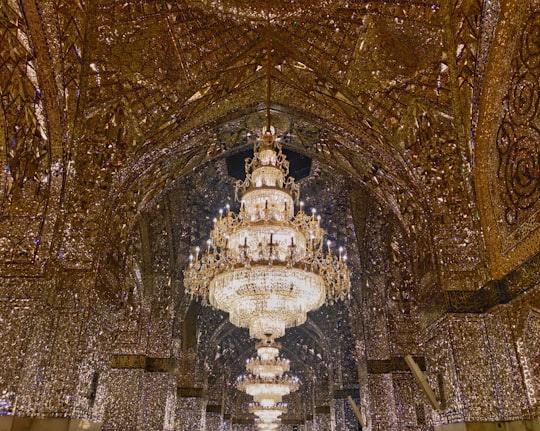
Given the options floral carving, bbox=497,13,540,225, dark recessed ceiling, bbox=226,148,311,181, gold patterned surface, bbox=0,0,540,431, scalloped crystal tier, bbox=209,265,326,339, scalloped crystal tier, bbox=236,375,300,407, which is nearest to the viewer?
floral carving, bbox=497,13,540,225

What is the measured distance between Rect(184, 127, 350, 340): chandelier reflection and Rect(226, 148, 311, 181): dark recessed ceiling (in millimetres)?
3081

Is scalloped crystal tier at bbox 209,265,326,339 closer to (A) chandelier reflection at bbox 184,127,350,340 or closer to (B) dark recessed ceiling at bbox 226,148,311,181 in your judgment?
(A) chandelier reflection at bbox 184,127,350,340

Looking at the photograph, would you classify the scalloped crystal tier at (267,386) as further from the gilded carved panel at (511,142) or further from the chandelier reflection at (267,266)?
the gilded carved panel at (511,142)

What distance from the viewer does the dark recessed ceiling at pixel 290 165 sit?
28.2 ft

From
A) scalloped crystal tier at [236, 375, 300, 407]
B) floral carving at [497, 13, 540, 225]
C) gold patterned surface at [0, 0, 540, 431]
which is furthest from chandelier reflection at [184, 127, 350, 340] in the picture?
scalloped crystal tier at [236, 375, 300, 407]

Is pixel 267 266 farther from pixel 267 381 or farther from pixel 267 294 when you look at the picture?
pixel 267 381

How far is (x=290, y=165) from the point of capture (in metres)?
8.95

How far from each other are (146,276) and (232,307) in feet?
12.2

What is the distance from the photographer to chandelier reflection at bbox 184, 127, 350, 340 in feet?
15.5

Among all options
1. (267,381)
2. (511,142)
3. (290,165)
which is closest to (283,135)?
(290,165)

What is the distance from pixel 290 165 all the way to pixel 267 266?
457cm

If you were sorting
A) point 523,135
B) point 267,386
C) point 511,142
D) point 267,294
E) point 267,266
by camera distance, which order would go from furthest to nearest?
point 267,386 → point 267,294 → point 267,266 → point 511,142 → point 523,135

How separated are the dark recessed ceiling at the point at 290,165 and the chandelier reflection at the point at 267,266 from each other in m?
3.08

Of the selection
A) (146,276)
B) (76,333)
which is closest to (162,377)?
(146,276)
